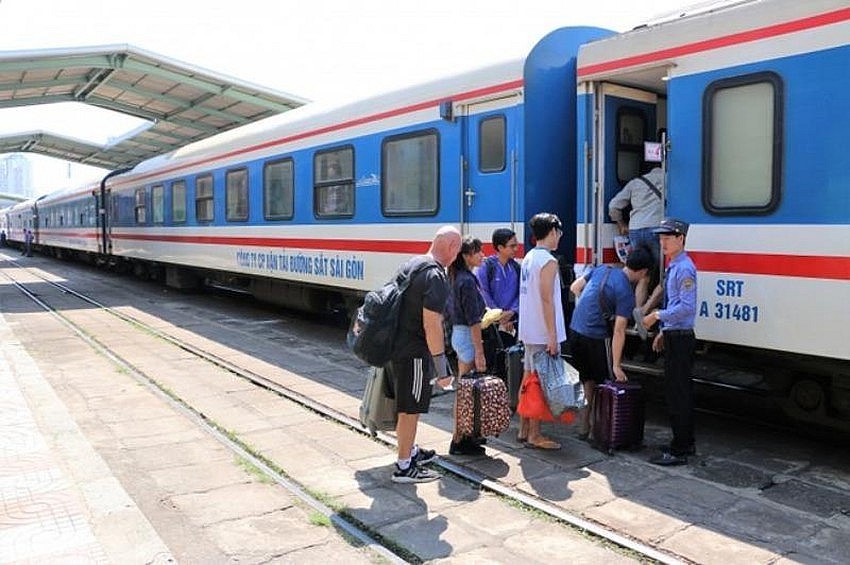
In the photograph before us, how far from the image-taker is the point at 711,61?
208 inches

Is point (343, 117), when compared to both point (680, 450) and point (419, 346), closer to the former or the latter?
point (419, 346)

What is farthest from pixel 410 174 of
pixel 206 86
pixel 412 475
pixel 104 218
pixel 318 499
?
pixel 104 218

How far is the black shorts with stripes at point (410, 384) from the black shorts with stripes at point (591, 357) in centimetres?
141

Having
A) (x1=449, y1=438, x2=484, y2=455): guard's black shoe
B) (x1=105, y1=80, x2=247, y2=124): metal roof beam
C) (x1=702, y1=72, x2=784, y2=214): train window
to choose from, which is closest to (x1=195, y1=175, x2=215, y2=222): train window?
(x1=105, y1=80, x2=247, y2=124): metal roof beam

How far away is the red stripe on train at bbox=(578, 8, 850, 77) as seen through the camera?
4598 mm

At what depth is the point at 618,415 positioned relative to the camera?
17.5ft

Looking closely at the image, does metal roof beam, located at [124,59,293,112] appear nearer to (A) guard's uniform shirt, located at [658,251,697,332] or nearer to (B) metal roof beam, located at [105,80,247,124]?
(B) metal roof beam, located at [105,80,247,124]

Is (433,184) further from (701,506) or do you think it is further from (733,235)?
(701,506)

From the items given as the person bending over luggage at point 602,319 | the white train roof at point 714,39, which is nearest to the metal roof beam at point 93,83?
the white train roof at point 714,39

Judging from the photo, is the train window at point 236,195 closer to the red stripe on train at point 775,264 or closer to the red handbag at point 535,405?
the red handbag at point 535,405

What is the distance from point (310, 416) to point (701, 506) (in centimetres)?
342

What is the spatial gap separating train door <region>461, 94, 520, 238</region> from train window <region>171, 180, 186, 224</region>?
982 centimetres

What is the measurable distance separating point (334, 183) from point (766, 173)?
6.04m

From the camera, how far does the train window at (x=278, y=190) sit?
1102 centimetres
